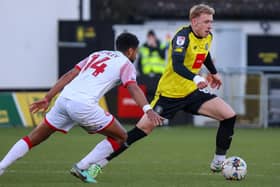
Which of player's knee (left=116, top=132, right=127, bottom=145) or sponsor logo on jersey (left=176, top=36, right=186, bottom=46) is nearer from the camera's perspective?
player's knee (left=116, top=132, right=127, bottom=145)

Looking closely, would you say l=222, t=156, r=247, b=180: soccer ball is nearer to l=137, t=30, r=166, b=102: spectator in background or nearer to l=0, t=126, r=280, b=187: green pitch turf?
l=0, t=126, r=280, b=187: green pitch turf

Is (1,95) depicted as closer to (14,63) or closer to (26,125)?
(26,125)

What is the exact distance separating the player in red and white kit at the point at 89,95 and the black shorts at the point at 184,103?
1394 mm

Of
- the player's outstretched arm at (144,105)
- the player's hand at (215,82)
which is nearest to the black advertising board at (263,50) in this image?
the player's hand at (215,82)

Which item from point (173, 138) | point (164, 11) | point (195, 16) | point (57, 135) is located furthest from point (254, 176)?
point (164, 11)

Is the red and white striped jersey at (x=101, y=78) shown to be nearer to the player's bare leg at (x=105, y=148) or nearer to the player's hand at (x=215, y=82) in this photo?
the player's bare leg at (x=105, y=148)

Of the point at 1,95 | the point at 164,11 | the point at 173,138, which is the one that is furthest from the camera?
the point at 164,11

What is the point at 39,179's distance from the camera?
11695 millimetres

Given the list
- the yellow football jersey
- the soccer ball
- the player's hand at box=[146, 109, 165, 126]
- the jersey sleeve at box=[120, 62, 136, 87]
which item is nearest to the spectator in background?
the yellow football jersey

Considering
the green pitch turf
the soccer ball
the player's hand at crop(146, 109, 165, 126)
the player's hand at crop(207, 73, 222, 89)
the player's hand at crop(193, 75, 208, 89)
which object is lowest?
the green pitch turf

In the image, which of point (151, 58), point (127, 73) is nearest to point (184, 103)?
point (127, 73)

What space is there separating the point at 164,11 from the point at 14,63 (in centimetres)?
609

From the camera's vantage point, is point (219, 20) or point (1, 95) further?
point (219, 20)

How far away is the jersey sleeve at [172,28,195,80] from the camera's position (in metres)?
11.8
